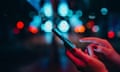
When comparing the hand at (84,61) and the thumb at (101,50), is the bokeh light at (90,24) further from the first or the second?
the hand at (84,61)

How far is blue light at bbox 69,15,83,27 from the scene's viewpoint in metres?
2.81

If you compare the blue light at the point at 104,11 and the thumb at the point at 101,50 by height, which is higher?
the thumb at the point at 101,50

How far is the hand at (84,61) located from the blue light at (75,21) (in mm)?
2053

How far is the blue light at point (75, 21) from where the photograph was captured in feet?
9.21

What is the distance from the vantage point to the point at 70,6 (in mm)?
2766

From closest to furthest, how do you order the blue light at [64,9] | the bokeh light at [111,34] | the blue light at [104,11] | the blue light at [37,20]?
the blue light at [64,9] < the blue light at [37,20] < the blue light at [104,11] < the bokeh light at [111,34]

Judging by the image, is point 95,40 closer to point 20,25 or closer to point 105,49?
point 105,49

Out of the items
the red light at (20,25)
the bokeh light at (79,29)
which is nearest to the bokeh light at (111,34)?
the bokeh light at (79,29)

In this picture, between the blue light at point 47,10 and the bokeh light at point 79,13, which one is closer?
the blue light at point 47,10

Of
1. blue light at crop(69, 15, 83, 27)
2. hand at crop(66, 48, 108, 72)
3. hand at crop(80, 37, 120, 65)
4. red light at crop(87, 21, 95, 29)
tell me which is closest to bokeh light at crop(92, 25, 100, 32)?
red light at crop(87, 21, 95, 29)

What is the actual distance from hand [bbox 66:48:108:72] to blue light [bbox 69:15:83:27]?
2.05m

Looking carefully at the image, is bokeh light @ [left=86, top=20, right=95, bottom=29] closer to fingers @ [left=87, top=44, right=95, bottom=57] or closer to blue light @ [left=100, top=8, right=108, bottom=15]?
blue light @ [left=100, top=8, right=108, bottom=15]

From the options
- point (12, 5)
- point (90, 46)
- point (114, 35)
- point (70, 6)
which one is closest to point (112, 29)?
point (114, 35)

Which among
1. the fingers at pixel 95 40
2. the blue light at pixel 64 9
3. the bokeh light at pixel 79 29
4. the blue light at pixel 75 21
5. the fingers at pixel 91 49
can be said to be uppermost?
the fingers at pixel 95 40
